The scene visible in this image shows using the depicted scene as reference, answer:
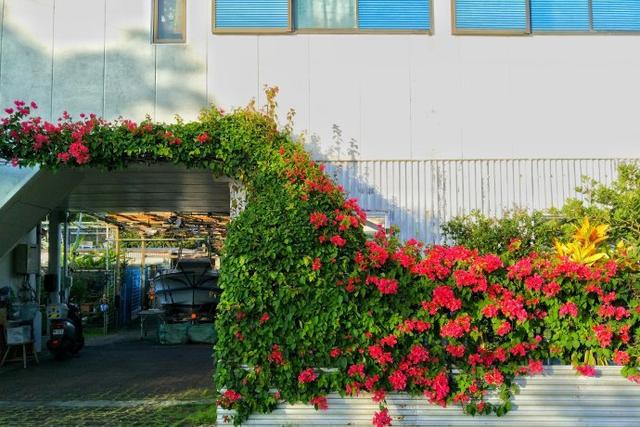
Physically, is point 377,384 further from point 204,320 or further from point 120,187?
point 204,320

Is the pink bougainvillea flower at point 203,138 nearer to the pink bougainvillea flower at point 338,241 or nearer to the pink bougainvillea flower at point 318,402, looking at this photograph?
the pink bougainvillea flower at point 338,241

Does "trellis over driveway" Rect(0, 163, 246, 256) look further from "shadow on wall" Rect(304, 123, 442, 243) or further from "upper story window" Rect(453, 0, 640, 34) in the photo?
"upper story window" Rect(453, 0, 640, 34)

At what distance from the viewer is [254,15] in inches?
332

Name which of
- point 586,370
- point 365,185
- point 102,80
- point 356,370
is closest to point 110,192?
point 102,80

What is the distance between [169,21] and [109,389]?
526 cm

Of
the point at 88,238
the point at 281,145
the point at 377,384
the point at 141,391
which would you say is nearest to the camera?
the point at 377,384

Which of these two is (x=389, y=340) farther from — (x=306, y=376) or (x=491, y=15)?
(x=491, y=15)

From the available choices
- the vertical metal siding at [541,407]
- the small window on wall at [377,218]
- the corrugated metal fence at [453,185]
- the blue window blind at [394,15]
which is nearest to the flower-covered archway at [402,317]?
the vertical metal siding at [541,407]

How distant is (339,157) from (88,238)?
23.3 metres

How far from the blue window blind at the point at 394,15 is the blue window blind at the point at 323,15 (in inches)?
6.0

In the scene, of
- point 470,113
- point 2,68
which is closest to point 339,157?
point 470,113

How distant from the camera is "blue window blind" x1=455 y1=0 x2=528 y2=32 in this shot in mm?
8578

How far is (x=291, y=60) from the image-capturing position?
8.39 m

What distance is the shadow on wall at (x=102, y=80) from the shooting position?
8.27m
